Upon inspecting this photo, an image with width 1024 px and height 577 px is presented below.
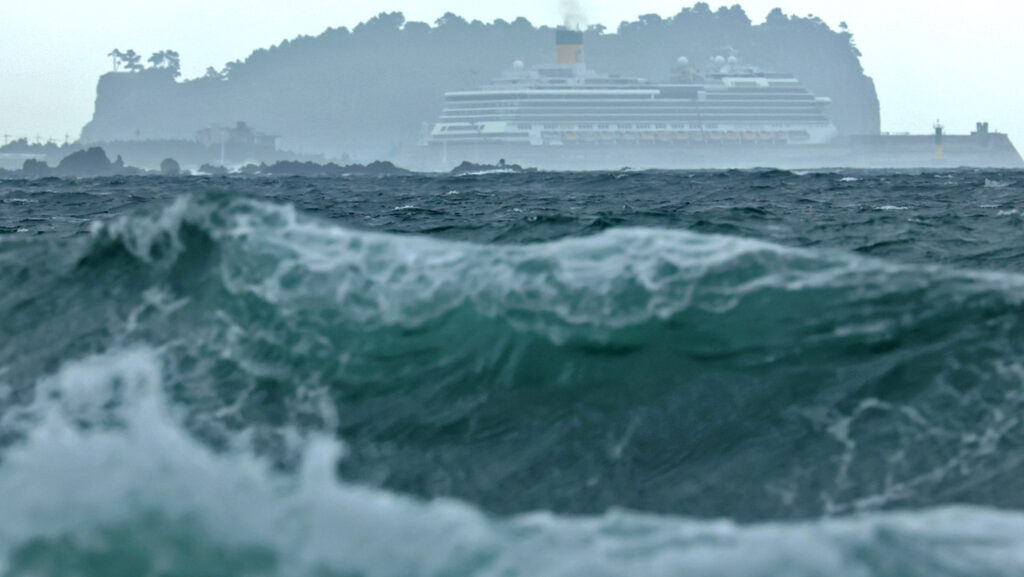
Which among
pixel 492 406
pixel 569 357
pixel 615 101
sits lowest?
pixel 492 406

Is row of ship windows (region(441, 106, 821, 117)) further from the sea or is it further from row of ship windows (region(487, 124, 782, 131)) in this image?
the sea

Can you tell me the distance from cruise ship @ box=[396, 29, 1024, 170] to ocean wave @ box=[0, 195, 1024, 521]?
92.0 m

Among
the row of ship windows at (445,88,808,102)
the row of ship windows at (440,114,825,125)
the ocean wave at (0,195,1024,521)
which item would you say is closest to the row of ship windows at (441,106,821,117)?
the row of ship windows at (440,114,825,125)

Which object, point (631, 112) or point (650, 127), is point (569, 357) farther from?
point (650, 127)

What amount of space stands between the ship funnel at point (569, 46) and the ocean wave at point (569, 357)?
121m

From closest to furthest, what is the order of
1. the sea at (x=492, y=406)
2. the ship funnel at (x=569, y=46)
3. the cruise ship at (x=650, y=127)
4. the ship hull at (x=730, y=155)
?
the sea at (x=492, y=406), the ship hull at (x=730, y=155), the cruise ship at (x=650, y=127), the ship funnel at (x=569, y=46)

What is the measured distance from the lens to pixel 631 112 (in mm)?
104938

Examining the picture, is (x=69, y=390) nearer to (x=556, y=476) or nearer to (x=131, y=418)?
(x=131, y=418)

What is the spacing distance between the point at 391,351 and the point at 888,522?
9.27ft

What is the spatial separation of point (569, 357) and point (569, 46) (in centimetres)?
12510

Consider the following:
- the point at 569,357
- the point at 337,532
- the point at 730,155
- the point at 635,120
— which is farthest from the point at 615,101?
the point at 337,532

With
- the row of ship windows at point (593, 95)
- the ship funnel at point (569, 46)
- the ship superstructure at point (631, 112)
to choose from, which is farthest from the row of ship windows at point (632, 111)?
the ship funnel at point (569, 46)

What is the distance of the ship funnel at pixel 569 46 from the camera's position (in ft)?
419

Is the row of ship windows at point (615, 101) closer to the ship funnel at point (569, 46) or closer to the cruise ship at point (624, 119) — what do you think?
the cruise ship at point (624, 119)
